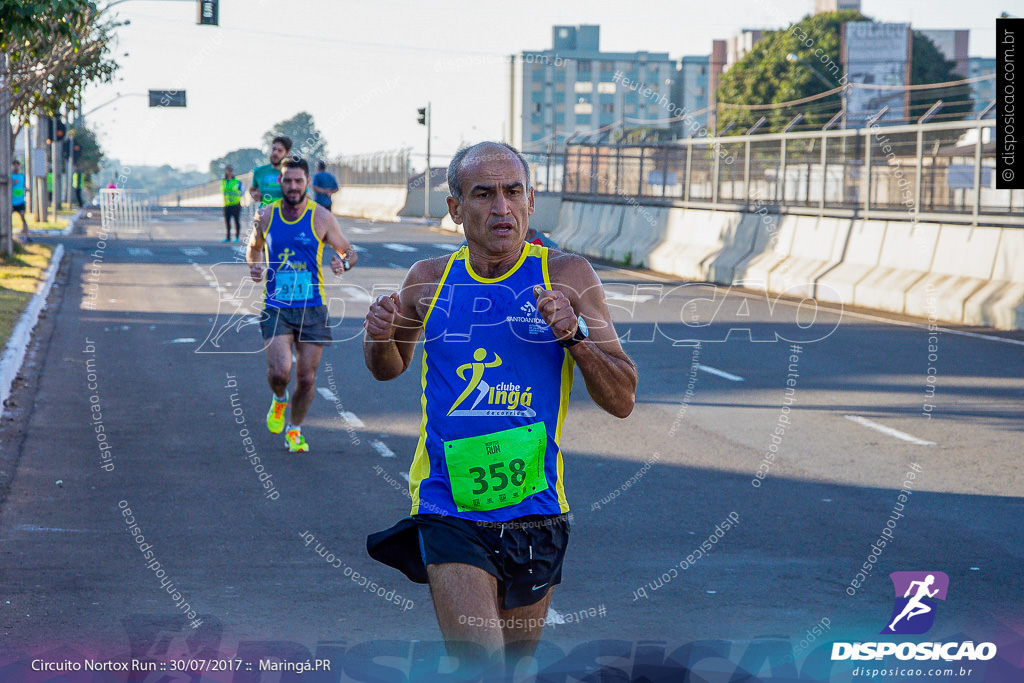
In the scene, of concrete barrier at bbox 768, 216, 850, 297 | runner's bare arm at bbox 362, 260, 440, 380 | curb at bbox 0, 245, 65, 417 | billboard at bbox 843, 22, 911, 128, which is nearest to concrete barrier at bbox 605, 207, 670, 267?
concrete barrier at bbox 768, 216, 850, 297

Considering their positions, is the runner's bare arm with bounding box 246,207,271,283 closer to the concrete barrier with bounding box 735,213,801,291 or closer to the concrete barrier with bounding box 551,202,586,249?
the concrete barrier with bounding box 735,213,801,291

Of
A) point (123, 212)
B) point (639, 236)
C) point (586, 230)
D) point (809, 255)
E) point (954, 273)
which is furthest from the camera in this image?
point (123, 212)

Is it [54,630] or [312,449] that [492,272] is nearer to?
[54,630]

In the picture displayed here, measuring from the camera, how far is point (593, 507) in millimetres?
7887

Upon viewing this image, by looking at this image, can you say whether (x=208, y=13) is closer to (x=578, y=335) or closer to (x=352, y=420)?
(x=352, y=420)

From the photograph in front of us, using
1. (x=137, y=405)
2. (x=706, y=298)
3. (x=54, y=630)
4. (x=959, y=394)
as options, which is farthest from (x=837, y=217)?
(x=54, y=630)

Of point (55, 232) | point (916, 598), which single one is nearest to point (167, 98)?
point (916, 598)

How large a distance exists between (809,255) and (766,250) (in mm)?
1303

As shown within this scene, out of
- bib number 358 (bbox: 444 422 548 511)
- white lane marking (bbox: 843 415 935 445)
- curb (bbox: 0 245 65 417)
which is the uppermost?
bib number 358 (bbox: 444 422 548 511)

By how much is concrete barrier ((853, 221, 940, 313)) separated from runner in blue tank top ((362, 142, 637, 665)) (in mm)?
15479

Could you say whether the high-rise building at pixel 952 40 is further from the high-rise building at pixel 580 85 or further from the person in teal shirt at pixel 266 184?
the person in teal shirt at pixel 266 184

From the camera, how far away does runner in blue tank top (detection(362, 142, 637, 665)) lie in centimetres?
374

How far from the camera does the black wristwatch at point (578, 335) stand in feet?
11.9

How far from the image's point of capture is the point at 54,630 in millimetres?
5434
